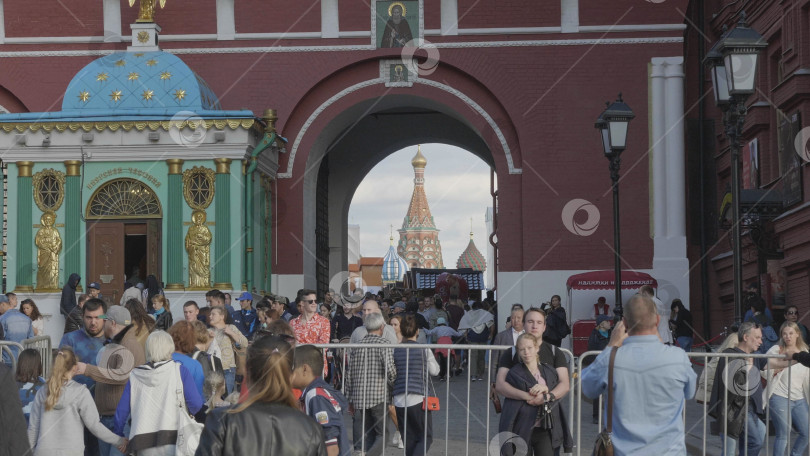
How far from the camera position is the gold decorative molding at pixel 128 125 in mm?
25438

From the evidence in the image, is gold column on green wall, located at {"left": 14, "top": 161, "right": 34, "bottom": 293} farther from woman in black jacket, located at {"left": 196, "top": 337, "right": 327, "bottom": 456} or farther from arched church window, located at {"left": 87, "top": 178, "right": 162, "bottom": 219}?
woman in black jacket, located at {"left": 196, "top": 337, "right": 327, "bottom": 456}

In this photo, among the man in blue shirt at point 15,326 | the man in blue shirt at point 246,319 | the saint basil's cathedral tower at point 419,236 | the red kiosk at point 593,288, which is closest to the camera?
the man in blue shirt at point 15,326

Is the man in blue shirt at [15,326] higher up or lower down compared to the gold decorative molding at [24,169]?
lower down

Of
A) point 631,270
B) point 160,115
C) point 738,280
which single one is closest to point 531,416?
point 738,280

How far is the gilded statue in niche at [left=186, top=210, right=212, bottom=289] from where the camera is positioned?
25984 mm

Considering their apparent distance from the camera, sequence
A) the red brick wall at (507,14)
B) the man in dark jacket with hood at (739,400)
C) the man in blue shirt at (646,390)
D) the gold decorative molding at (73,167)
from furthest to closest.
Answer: the red brick wall at (507,14) → the gold decorative molding at (73,167) → the man in dark jacket with hood at (739,400) → the man in blue shirt at (646,390)

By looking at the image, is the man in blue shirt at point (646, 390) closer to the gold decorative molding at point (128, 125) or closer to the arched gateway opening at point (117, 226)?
the gold decorative molding at point (128, 125)

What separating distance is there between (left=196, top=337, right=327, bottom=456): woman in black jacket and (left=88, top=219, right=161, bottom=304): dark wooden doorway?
20.1 meters

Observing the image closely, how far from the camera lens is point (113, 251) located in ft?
85.8

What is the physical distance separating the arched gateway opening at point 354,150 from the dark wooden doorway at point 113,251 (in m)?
5.73

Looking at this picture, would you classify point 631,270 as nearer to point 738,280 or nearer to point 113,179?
point 113,179

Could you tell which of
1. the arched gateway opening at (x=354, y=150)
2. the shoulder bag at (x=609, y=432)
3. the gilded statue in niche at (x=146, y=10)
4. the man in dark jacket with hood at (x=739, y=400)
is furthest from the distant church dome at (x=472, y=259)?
the shoulder bag at (x=609, y=432)

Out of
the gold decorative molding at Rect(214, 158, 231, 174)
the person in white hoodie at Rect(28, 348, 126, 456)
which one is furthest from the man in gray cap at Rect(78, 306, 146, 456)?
the gold decorative molding at Rect(214, 158, 231, 174)

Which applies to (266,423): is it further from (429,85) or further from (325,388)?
(429,85)
